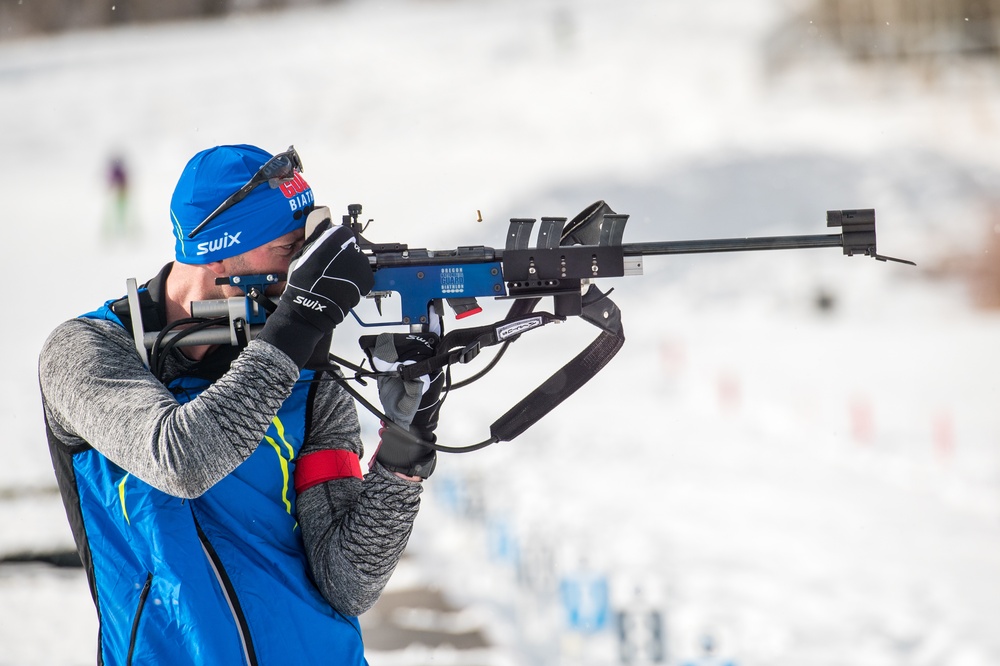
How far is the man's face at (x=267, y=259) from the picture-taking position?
94.3 inches

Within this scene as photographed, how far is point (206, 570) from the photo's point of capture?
221 centimetres

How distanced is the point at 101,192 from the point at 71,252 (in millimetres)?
6106

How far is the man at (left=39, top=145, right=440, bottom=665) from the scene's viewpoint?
209cm

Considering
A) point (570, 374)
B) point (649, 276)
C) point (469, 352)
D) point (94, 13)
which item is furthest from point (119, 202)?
point (94, 13)

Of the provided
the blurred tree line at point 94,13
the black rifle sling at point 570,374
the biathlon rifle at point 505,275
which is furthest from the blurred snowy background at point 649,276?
the biathlon rifle at point 505,275

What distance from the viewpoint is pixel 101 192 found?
27.2m

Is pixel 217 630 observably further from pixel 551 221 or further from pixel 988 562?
pixel 988 562

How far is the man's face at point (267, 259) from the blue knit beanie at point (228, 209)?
0.02 m

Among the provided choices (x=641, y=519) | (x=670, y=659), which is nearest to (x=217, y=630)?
(x=670, y=659)

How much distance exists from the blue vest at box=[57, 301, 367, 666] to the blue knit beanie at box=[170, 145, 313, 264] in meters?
0.24

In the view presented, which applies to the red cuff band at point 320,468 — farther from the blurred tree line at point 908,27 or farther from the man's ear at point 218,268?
the blurred tree line at point 908,27

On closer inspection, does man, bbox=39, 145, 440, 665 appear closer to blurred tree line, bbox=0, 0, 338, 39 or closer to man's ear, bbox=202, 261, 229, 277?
man's ear, bbox=202, 261, 229, 277

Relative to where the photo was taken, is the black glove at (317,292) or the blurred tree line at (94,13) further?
the blurred tree line at (94,13)

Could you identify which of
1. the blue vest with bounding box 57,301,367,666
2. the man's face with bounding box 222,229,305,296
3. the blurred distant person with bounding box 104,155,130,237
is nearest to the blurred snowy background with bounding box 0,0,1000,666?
the blurred distant person with bounding box 104,155,130,237
